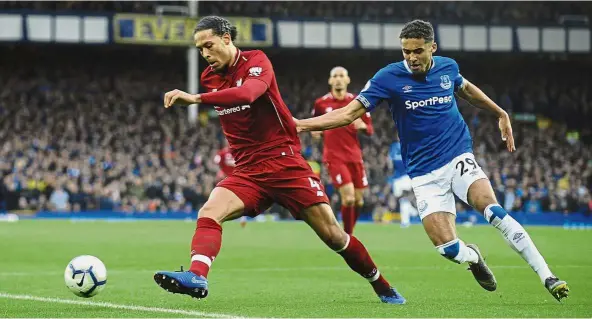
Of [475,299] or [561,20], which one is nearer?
[475,299]

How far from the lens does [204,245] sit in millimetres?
7512

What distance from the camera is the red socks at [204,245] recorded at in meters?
7.34

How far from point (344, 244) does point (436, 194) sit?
2.93 ft

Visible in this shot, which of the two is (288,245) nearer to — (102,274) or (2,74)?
(102,274)

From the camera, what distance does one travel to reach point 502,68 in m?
46.9

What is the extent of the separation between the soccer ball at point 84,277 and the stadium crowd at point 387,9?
33543 mm

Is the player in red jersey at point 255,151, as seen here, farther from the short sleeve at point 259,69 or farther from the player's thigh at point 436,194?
the player's thigh at point 436,194

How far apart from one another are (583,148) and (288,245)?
25.5 m

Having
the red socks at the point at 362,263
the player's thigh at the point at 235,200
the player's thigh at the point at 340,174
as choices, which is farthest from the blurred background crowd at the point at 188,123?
the player's thigh at the point at 235,200

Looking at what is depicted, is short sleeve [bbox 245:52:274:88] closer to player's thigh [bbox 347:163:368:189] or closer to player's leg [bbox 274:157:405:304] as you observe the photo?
player's leg [bbox 274:157:405:304]

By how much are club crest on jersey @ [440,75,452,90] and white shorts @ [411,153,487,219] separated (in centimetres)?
60

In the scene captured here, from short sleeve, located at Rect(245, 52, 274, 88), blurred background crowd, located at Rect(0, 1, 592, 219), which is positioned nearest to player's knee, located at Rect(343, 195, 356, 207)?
short sleeve, located at Rect(245, 52, 274, 88)

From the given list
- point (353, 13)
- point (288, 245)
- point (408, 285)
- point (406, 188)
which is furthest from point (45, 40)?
point (408, 285)

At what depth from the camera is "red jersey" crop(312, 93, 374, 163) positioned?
15.3m
